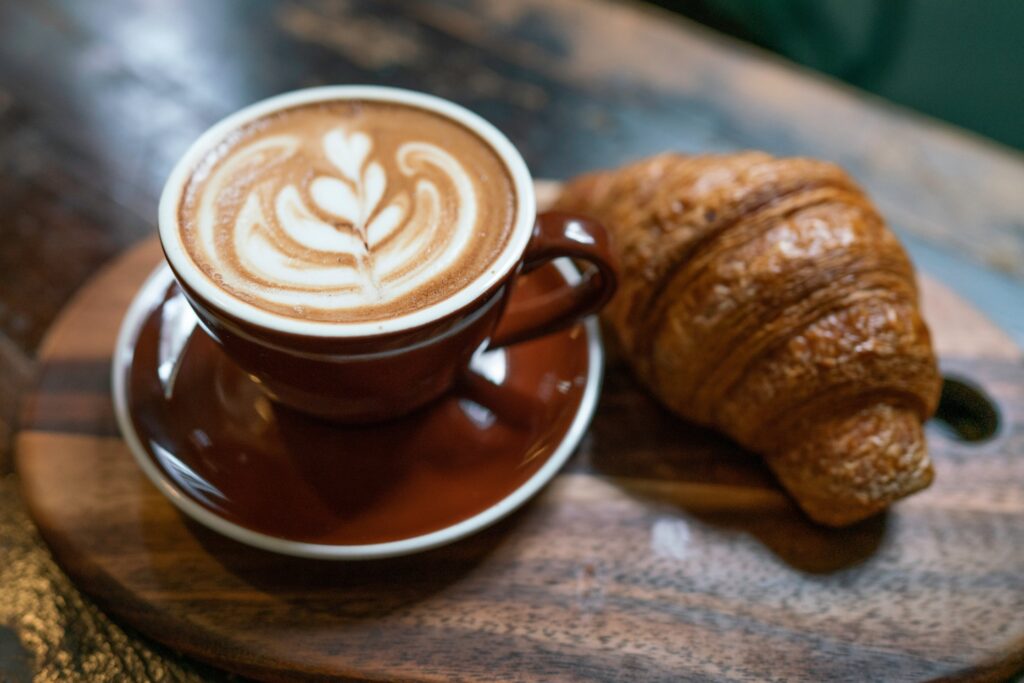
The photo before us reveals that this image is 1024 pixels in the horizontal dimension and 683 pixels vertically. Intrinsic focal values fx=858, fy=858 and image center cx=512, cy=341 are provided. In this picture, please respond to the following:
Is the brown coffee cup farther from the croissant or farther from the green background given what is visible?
the green background

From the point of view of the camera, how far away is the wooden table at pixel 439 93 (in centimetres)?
131

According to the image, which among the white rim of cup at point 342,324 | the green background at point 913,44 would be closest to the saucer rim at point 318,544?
the white rim of cup at point 342,324

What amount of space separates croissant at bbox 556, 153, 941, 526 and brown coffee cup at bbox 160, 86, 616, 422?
4.9 inches

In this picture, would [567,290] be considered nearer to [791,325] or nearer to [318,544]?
[791,325]

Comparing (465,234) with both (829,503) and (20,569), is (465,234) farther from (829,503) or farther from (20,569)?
(20,569)

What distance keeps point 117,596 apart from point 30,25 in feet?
4.28

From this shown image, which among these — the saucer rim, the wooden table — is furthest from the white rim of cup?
the wooden table

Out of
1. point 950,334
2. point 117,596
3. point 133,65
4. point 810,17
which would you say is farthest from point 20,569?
point 810,17

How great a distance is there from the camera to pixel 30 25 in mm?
1673

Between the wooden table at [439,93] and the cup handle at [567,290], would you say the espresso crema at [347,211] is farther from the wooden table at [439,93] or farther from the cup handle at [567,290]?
the wooden table at [439,93]

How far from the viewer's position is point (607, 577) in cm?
90

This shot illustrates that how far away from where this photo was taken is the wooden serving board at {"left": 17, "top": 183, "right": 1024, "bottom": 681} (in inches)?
33.1

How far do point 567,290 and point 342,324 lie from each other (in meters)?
0.30

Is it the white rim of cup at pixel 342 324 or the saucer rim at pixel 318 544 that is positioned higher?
the white rim of cup at pixel 342 324
